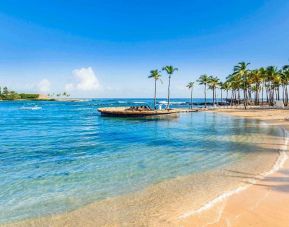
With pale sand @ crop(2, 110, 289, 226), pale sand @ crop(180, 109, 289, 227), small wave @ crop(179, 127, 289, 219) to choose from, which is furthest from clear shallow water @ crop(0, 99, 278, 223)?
pale sand @ crop(180, 109, 289, 227)

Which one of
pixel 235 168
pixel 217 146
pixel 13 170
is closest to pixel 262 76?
pixel 217 146

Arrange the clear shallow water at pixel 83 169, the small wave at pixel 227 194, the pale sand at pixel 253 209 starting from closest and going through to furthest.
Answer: the pale sand at pixel 253 209
the small wave at pixel 227 194
the clear shallow water at pixel 83 169

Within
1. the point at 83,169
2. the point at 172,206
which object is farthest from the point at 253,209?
the point at 83,169

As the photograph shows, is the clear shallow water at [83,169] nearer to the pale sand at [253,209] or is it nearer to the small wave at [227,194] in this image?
the small wave at [227,194]

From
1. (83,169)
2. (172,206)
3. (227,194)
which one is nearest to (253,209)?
(227,194)

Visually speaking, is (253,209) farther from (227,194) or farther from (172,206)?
(172,206)

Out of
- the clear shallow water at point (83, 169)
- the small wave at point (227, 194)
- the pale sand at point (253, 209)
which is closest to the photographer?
the pale sand at point (253, 209)

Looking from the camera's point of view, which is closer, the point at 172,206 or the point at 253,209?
the point at 253,209

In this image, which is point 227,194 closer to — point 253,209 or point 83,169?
point 253,209

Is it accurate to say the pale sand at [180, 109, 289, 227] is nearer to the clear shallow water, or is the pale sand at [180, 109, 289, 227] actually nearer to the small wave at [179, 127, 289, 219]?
the small wave at [179, 127, 289, 219]

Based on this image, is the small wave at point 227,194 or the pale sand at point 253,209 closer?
the pale sand at point 253,209

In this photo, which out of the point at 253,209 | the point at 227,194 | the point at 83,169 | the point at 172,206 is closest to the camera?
the point at 253,209

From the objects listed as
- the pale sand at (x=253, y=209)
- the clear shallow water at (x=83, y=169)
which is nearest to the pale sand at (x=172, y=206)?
the pale sand at (x=253, y=209)

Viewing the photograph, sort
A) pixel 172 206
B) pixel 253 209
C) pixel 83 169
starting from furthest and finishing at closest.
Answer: pixel 83 169
pixel 172 206
pixel 253 209
